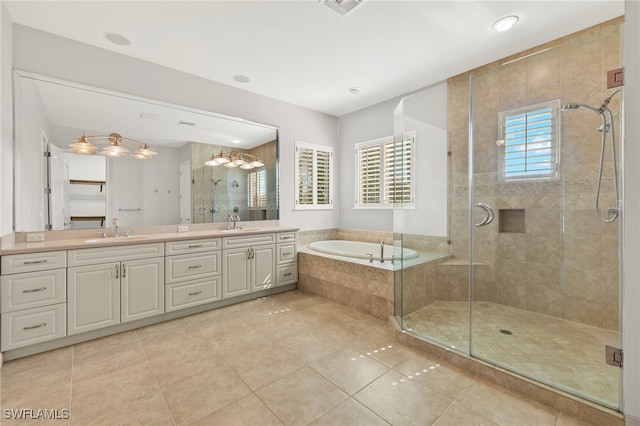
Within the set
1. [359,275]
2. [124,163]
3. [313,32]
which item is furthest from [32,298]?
[313,32]

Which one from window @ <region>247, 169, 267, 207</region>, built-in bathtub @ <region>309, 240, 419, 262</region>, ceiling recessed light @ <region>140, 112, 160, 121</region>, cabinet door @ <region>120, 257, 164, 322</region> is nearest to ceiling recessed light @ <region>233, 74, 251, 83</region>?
ceiling recessed light @ <region>140, 112, 160, 121</region>

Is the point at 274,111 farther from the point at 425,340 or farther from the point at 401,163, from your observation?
the point at 425,340

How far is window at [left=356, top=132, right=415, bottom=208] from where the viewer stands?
11.4 feet

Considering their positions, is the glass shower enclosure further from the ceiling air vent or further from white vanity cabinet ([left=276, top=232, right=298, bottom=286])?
white vanity cabinet ([left=276, top=232, right=298, bottom=286])

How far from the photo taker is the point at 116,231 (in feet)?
9.16

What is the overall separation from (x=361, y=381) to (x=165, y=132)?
3174 millimetres

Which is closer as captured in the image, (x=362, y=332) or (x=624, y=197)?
(x=624, y=197)

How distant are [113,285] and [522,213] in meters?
4.04

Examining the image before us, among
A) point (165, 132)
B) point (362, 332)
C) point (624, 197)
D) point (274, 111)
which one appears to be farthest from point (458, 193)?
point (165, 132)

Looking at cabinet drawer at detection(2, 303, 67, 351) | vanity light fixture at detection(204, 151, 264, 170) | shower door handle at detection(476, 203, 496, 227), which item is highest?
vanity light fixture at detection(204, 151, 264, 170)

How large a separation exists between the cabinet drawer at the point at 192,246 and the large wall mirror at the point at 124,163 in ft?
1.58

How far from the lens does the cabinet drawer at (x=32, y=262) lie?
2.02 m

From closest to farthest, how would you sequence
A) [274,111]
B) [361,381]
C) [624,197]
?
1. [624,197]
2. [361,381]
3. [274,111]

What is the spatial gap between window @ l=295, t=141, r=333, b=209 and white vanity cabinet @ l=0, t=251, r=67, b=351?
112 inches
